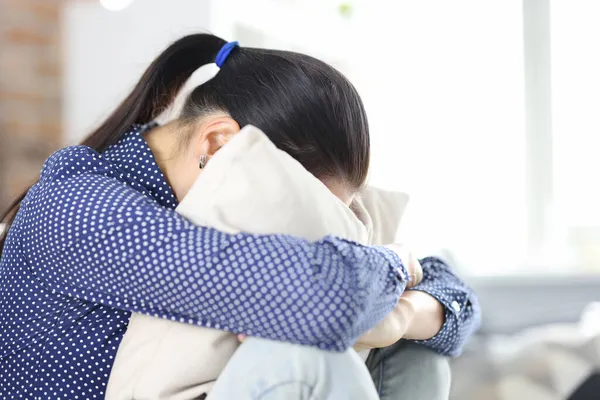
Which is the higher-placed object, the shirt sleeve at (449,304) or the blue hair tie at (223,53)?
the blue hair tie at (223,53)

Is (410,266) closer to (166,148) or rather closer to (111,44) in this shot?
(166,148)

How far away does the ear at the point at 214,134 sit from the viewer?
3.30ft

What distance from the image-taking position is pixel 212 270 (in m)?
0.75

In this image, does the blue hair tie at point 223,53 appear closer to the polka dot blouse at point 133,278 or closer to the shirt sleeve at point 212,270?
the polka dot blouse at point 133,278

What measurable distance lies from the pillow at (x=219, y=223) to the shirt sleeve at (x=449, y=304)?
0.32 m

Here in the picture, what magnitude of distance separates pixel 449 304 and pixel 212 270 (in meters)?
0.48

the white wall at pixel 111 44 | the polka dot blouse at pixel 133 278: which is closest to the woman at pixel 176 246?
the polka dot blouse at pixel 133 278

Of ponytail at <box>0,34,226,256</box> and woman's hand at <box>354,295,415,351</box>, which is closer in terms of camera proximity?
woman's hand at <box>354,295,415,351</box>

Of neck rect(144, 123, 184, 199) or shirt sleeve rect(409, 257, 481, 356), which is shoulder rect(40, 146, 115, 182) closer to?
neck rect(144, 123, 184, 199)

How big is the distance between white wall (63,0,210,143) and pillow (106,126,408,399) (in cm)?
154

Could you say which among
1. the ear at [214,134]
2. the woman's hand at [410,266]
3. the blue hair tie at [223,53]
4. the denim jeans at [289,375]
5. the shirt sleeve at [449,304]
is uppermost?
the blue hair tie at [223,53]

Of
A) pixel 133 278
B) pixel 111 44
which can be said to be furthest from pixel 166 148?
pixel 111 44

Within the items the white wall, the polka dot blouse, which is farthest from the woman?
the white wall

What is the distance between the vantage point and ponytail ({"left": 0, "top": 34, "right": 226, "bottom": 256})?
1.16 metres
